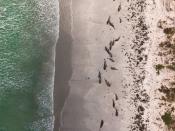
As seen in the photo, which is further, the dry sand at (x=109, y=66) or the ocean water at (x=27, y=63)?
the ocean water at (x=27, y=63)

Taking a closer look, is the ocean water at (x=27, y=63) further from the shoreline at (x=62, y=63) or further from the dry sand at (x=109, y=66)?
the dry sand at (x=109, y=66)

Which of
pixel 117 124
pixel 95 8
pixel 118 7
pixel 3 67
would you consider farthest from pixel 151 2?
pixel 3 67

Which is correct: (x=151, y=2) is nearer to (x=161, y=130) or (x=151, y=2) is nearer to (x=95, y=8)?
(x=95, y=8)

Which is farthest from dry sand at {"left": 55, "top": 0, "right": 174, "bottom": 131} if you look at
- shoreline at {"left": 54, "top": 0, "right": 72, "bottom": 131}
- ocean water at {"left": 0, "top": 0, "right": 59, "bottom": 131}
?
ocean water at {"left": 0, "top": 0, "right": 59, "bottom": 131}

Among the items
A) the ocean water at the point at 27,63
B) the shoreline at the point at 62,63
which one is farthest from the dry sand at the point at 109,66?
the ocean water at the point at 27,63

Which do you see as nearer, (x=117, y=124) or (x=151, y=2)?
(x=117, y=124)
